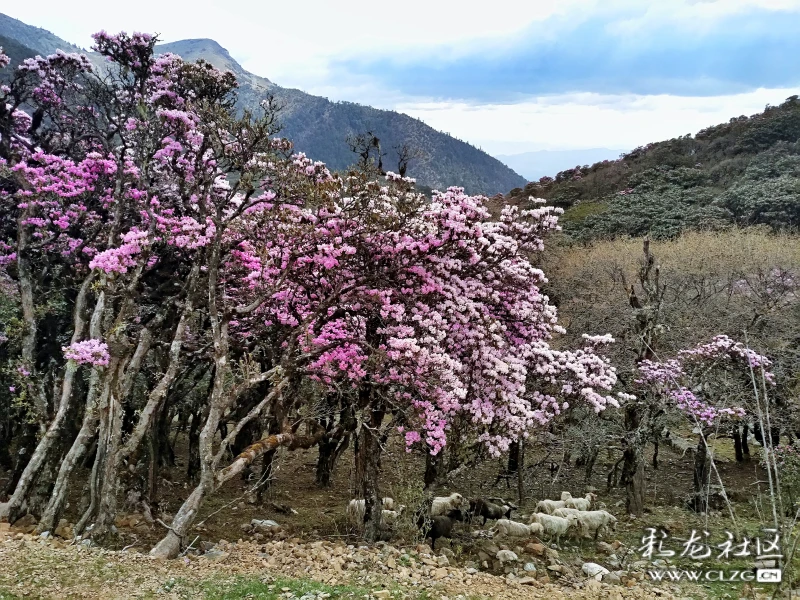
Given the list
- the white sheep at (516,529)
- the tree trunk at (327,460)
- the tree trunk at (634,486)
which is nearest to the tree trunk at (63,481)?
the tree trunk at (327,460)

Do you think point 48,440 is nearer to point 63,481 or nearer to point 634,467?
point 63,481

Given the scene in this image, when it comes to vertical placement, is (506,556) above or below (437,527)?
above

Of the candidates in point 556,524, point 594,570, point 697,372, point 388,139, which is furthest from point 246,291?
point 388,139

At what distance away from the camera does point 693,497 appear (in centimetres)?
1736

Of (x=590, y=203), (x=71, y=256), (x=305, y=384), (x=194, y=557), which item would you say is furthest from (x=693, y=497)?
(x=590, y=203)

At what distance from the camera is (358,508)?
44.5 ft

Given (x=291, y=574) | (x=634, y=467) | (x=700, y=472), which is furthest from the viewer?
(x=700, y=472)

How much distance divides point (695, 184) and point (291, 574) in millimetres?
58595

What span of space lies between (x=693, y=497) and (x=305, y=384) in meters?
12.6

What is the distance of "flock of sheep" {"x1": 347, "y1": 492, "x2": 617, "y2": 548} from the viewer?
44.9ft

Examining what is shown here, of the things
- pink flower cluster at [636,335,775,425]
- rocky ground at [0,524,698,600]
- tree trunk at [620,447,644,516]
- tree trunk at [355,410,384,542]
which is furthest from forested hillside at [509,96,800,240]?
rocky ground at [0,524,698,600]

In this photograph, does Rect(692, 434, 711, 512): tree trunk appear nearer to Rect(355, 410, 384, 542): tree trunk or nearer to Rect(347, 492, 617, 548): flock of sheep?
Rect(347, 492, 617, 548): flock of sheep

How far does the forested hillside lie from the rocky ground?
33.5m

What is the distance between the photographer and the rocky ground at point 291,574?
8.92 meters
